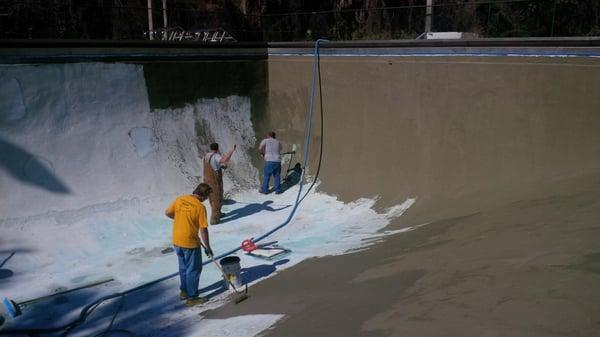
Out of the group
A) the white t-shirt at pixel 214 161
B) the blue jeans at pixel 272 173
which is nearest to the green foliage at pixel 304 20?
the white t-shirt at pixel 214 161

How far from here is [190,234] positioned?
596 cm

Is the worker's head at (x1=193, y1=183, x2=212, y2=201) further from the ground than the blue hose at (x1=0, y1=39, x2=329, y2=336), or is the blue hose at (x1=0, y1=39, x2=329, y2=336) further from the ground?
the worker's head at (x1=193, y1=183, x2=212, y2=201)

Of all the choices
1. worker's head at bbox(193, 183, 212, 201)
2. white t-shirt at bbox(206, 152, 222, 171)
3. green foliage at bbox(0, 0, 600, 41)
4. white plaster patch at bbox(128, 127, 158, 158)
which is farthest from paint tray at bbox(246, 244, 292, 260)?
green foliage at bbox(0, 0, 600, 41)

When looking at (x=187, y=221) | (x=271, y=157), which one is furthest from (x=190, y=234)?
(x=271, y=157)

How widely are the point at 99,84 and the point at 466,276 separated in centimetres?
785

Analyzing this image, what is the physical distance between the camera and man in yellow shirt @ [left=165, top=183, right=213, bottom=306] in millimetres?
5949

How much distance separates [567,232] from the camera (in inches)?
216

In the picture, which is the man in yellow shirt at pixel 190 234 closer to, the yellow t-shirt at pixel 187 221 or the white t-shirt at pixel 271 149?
the yellow t-shirt at pixel 187 221

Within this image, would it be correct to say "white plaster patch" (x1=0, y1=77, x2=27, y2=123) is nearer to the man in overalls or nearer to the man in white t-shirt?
the man in overalls

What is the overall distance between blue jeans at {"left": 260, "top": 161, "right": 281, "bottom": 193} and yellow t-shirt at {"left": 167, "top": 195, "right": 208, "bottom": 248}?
4.79 meters

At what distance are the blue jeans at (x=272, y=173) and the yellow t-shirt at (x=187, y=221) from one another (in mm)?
4795

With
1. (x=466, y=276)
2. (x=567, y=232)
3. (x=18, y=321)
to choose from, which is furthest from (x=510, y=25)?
(x=18, y=321)

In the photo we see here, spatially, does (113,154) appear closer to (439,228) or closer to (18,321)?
(18,321)

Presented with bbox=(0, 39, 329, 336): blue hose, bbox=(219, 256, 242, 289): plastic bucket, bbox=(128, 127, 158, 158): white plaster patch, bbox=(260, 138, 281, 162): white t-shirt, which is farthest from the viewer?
bbox=(260, 138, 281, 162): white t-shirt
